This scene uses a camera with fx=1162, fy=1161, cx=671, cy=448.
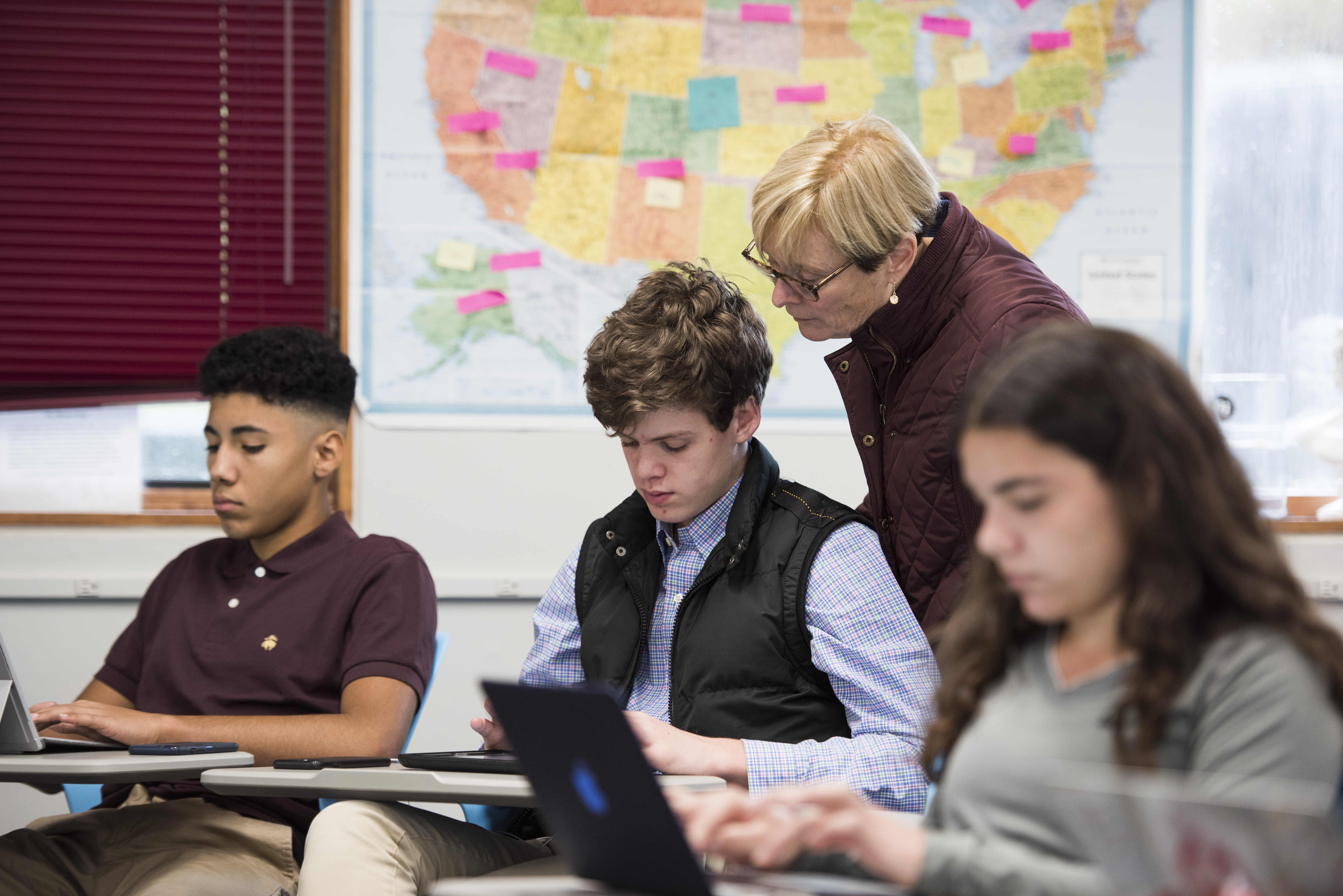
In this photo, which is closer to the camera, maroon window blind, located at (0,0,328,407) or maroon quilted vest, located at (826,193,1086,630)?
maroon quilted vest, located at (826,193,1086,630)

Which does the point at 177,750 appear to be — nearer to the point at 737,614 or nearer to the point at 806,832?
the point at 737,614

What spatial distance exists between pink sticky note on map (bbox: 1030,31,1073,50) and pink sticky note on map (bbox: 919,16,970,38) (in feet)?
Answer: 0.56

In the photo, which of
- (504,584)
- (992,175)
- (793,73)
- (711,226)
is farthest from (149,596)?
(992,175)

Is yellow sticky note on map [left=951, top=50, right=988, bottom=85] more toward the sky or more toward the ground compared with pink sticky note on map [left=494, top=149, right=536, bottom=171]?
more toward the sky

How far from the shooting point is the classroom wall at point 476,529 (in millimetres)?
2920

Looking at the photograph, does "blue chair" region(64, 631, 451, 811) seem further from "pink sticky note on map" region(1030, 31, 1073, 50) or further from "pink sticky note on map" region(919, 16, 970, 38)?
"pink sticky note on map" region(1030, 31, 1073, 50)

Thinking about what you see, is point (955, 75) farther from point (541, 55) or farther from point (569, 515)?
point (569, 515)

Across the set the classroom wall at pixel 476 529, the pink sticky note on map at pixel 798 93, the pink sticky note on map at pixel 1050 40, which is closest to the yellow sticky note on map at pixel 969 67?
the pink sticky note on map at pixel 1050 40

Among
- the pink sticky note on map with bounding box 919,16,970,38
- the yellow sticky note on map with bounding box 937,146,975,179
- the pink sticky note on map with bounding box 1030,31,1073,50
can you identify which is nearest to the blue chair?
the yellow sticky note on map with bounding box 937,146,975,179

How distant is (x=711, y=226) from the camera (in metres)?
3.03

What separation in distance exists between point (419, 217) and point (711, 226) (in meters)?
0.75

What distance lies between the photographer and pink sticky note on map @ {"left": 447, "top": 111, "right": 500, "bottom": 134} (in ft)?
9.82

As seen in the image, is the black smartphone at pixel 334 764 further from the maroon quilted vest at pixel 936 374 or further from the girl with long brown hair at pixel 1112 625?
the maroon quilted vest at pixel 936 374

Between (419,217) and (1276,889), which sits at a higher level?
(419,217)
